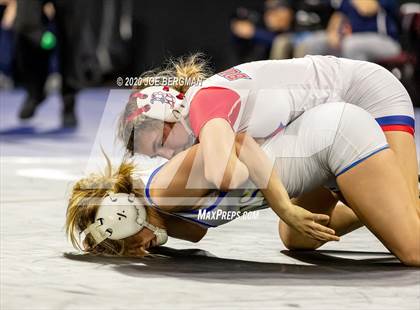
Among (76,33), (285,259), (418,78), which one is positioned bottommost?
(418,78)

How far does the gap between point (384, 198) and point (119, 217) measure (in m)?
0.85

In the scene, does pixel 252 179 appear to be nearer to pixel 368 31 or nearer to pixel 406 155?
pixel 406 155

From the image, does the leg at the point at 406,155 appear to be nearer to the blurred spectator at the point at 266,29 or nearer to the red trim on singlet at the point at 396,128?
the red trim on singlet at the point at 396,128

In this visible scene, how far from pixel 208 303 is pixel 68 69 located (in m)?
5.85

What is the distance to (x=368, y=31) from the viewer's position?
927cm

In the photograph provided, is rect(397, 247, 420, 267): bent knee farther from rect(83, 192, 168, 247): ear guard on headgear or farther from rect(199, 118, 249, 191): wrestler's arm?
rect(83, 192, 168, 247): ear guard on headgear

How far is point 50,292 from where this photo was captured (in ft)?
9.33

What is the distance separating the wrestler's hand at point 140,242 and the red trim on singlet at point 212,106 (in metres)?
0.42

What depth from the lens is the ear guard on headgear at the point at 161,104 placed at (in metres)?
3.31

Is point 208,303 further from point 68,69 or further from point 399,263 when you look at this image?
point 68,69

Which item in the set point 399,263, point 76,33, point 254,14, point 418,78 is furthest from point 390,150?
point 254,14

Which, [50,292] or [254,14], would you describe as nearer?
[50,292]

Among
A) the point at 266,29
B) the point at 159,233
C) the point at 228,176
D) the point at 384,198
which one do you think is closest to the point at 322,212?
the point at 384,198

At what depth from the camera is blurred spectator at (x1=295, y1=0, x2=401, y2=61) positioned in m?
9.12
